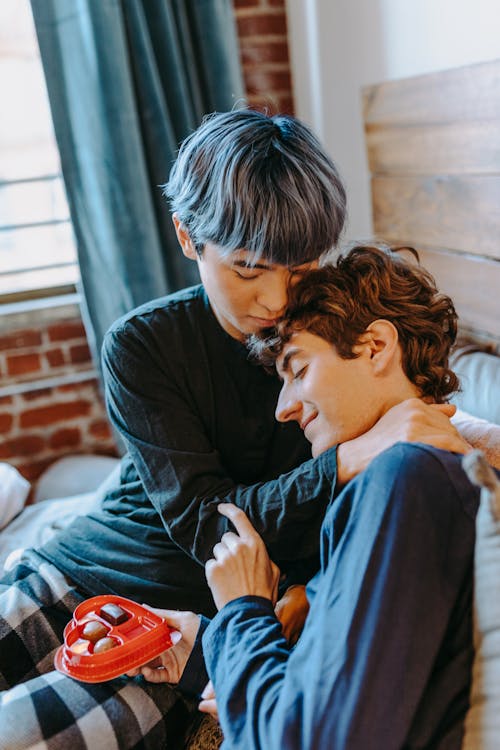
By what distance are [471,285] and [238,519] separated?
3.28 feet

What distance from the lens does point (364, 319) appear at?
1.19 m

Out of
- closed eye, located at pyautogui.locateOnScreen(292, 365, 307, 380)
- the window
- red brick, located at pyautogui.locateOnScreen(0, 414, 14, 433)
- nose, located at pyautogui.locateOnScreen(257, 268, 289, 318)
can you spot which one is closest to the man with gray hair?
nose, located at pyautogui.locateOnScreen(257, 268, 289, 318)

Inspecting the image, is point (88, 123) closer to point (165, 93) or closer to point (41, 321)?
point (165, 93)

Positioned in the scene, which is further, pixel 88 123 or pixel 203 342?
pixel 88 123

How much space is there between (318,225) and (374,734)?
2.50 ft

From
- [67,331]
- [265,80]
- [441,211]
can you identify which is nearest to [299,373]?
[441,211]

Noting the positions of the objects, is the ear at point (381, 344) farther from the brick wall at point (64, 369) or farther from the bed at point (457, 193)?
the brick wall at point (64, 369)

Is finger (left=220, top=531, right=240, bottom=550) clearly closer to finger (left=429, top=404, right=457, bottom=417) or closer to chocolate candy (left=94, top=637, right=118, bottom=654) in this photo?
chocolate candy (left=94, top=637, right=118, bottom=654)

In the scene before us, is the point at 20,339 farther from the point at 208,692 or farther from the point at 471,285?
the point at 208,692

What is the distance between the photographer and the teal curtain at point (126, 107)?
2.34 meters

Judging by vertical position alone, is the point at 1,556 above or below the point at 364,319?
below

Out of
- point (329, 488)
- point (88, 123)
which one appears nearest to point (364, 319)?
point (329, 488)

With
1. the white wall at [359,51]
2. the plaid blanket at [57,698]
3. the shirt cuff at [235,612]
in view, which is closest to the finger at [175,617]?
the plaid blanket at [57,698]

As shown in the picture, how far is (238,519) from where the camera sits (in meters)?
1.23
